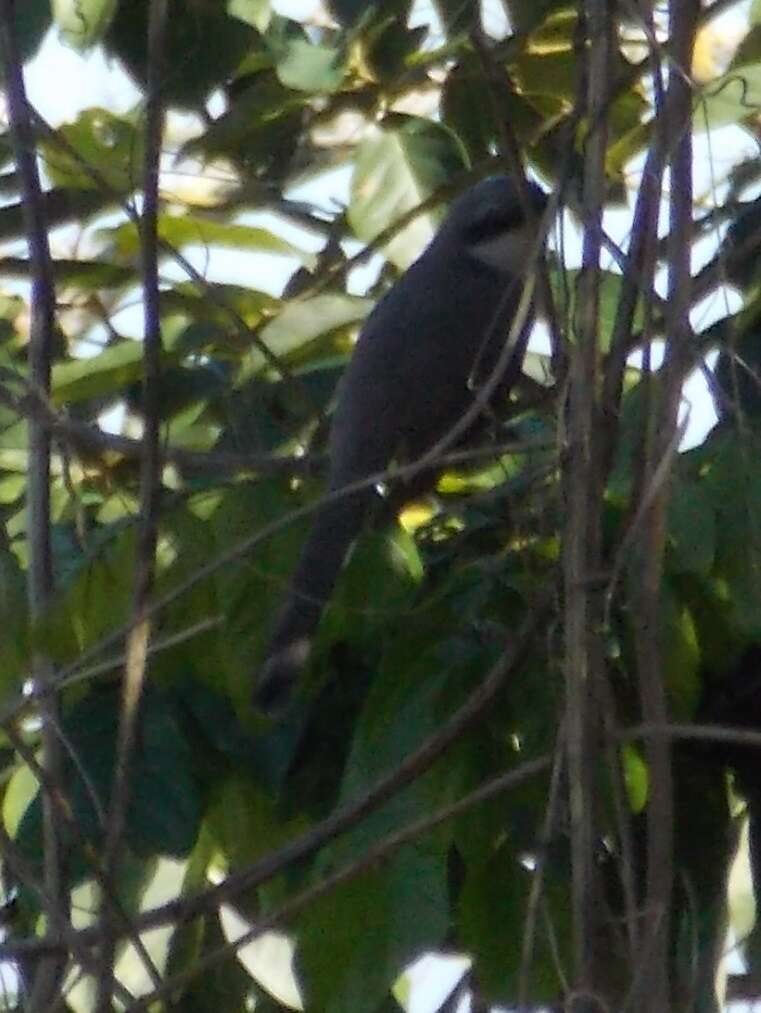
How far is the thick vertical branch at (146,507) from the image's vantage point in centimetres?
144

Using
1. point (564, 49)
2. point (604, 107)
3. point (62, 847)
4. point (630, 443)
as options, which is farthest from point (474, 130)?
point (62, 847)

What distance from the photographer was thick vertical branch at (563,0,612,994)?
1.25 m

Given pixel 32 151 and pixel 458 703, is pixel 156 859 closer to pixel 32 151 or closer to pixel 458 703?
pixel 458 703

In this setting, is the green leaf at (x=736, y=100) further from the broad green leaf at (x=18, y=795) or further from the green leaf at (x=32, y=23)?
the broad green leaf at (x=18, y=795)

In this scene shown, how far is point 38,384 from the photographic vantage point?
1.63m

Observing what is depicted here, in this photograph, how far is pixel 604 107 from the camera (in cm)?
143

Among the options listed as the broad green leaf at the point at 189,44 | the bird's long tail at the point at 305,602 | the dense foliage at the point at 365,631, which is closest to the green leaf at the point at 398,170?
the dense foliage at the point at 365,631

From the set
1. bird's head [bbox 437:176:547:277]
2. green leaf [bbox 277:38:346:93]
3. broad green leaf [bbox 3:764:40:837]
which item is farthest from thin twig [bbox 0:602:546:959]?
bird's head [bbox 437:176:547:277]

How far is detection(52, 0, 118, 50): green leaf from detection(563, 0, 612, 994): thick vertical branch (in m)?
0.80

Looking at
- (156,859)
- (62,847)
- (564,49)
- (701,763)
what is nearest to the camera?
→ (62,847)

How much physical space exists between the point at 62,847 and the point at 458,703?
14.1 inches

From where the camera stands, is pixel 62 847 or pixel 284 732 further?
pixel 284 732

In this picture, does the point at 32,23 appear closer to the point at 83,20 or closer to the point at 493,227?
the point at 83,20

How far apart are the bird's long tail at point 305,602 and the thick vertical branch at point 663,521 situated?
0.34 metres
